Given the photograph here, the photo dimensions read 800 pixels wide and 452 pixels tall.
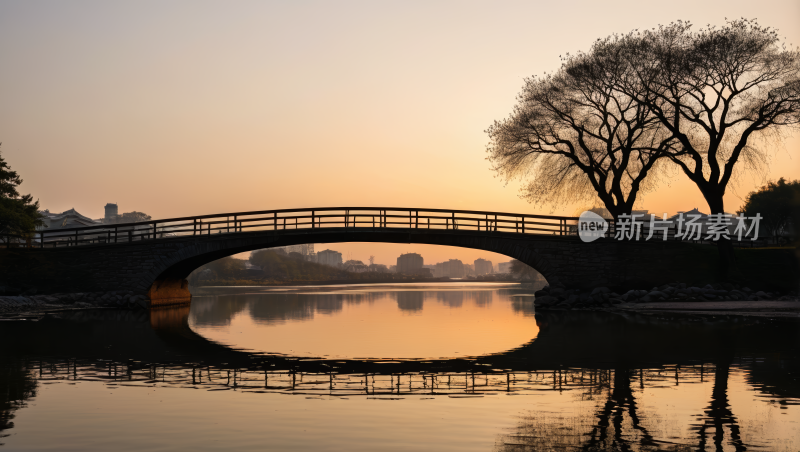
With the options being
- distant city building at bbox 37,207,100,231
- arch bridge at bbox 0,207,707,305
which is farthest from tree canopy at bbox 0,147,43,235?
distant city building at bbox 37,207,100,231

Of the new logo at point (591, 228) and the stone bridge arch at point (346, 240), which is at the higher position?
the new logo at point (591, 228)

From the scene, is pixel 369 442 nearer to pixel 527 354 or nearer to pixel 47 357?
pixel 527 354

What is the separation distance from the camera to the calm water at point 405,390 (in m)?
8.80

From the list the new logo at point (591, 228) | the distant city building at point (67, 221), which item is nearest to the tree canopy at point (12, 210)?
the new logo at point (591, 228)

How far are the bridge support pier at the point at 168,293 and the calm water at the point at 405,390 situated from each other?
1810cm

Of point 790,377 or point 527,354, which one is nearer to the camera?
point 790,377

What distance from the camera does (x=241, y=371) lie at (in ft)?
49.2

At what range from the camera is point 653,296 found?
3738cm

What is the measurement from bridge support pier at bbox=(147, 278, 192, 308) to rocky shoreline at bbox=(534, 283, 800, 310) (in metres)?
23.4

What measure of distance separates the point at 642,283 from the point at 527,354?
2429 cm

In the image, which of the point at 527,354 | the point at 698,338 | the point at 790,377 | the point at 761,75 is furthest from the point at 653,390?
the point at 761,75

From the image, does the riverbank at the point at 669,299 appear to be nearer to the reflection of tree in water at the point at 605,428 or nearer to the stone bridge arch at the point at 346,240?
the stone bridge arch at the point at 346,240

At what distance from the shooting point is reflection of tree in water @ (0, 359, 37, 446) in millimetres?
10055

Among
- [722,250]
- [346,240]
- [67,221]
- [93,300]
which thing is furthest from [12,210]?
[67,221]
